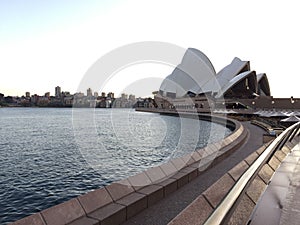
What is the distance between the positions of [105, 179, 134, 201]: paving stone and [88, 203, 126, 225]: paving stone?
0.18m

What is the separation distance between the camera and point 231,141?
29.8 ft

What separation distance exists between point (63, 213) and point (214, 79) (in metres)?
55.3

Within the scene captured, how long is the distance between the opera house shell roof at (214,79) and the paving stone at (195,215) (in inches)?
1859

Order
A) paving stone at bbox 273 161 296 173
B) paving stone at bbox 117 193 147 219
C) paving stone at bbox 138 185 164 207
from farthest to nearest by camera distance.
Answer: paving stone at bbox 138 185 164 207 < paving stone at bbox 273 161 296 173 < paving stone at bbox 117 193 147 219

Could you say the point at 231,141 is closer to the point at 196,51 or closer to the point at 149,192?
the point at 149,192

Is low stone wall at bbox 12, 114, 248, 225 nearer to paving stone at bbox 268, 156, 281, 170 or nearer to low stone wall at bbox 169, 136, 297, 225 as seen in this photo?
low stone wall at bbox 169, 136, 297, 225

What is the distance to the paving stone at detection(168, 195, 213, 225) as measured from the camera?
1971 mm

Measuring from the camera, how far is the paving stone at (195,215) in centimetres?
197

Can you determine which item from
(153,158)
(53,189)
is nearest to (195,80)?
(153,158)

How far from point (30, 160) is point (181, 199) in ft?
26.4

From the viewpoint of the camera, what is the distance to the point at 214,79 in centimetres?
5556

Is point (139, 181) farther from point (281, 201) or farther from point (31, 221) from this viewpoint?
point (281, 201)

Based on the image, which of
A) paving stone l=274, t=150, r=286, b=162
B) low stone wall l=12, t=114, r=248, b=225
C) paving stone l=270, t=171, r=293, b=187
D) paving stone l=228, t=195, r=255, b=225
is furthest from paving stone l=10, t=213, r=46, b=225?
paving stone l=274, t=150, r=286, b=162

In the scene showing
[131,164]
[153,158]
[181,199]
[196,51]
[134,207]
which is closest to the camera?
[134,207]
